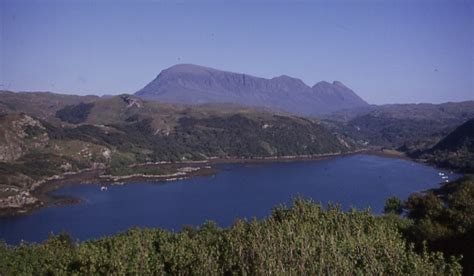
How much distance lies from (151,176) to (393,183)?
61566 millimetres

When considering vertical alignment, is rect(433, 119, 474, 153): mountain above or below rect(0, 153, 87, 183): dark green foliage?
above

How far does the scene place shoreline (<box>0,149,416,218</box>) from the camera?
96062 millimetres

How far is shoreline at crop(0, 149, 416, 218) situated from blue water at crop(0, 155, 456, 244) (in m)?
3.32

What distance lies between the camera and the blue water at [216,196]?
80.9m

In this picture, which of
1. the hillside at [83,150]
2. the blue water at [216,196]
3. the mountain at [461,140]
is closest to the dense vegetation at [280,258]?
the blue water at [216,196]

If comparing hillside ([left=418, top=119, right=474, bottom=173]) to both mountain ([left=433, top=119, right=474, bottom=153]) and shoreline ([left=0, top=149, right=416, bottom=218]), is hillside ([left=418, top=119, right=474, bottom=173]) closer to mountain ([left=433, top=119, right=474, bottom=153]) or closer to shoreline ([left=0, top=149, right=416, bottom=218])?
mountain ([left=433, top=119, right=474, bottom=153])

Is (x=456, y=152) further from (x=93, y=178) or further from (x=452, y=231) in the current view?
(x=452, y=231)

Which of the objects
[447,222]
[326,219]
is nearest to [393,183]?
A: [447,222]

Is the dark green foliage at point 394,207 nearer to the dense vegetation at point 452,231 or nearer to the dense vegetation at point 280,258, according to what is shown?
the dense vegetation at point 452,231

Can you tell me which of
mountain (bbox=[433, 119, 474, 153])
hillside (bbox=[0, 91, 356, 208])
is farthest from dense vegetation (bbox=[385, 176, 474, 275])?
mountain (bbox=[433, 119, 474, 153])

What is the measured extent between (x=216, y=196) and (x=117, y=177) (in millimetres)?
38147

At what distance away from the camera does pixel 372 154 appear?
196125mm

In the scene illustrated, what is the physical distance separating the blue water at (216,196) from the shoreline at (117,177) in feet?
10.9

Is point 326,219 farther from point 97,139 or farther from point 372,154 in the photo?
point 372,154
